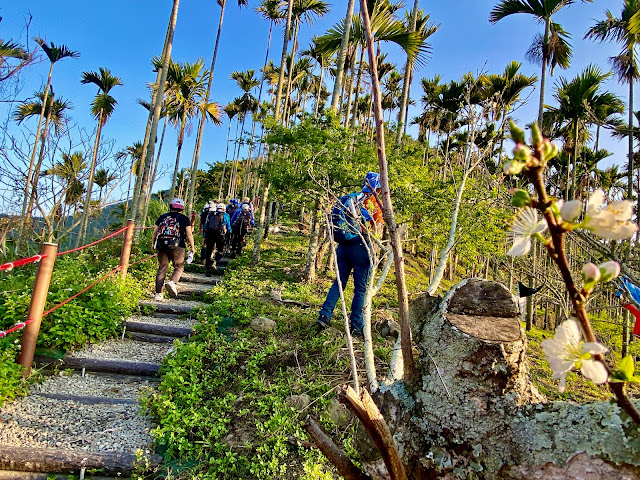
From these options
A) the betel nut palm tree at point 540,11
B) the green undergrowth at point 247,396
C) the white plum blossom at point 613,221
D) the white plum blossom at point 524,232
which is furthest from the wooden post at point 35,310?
the betel nut palm tree at point 540,11

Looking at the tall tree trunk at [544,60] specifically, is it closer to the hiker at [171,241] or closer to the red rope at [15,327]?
the hiker at [171,241]

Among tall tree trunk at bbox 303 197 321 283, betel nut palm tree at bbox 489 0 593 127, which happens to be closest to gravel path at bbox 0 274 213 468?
tall tree trunk at bbox 303 197 321 283

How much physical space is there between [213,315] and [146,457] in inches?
103

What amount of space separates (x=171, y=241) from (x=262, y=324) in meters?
2.35

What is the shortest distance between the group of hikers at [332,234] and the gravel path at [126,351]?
1.47 m

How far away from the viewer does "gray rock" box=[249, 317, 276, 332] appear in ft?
16.0

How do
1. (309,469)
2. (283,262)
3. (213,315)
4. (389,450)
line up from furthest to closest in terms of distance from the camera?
(283,262), (213,315), (309,469), (389,450)

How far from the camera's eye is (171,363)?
399 cm

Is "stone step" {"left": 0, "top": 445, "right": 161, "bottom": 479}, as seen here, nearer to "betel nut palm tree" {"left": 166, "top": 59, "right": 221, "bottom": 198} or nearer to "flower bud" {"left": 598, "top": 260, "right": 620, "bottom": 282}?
"flower bud" {"left": 598, "top": 260, "right": 620, "bottom": 282}

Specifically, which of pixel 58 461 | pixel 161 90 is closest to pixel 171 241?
pixel 58 461

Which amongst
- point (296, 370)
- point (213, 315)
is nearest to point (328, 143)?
point (213, 315)

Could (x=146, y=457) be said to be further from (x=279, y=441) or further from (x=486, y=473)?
(x=486, y=473)

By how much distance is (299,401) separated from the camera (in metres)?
3.33

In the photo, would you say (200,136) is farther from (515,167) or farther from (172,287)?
(515,167)
